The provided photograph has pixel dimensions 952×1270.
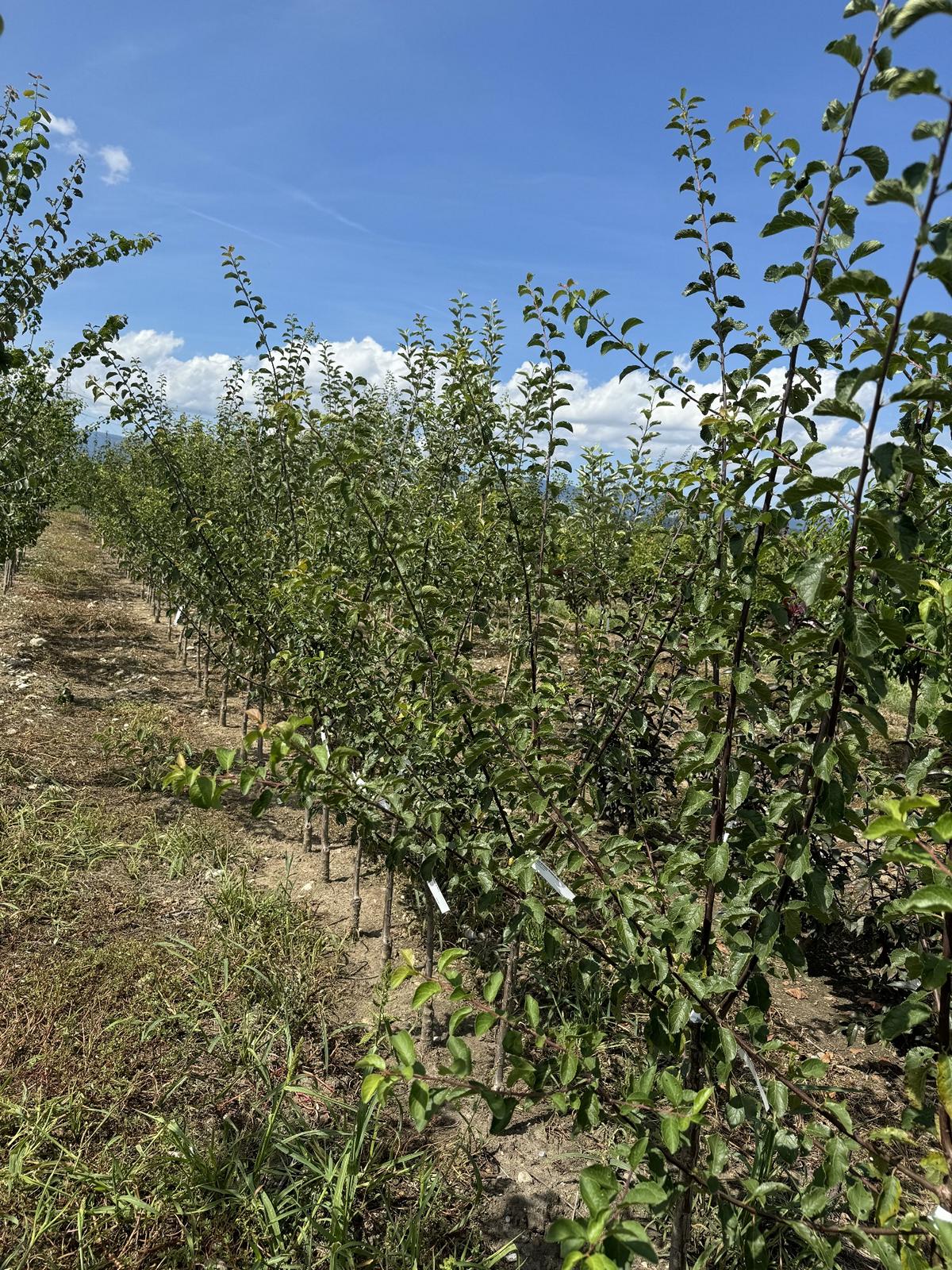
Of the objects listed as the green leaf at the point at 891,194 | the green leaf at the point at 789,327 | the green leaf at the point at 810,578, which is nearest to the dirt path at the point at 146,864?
the green leaf at the point at 810,578

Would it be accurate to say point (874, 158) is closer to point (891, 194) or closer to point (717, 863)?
point (891, 194)

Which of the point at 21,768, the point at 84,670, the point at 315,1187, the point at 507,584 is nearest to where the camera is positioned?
the point at 315,1187

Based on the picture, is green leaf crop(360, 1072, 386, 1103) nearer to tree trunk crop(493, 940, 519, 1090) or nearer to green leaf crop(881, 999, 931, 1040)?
green leaf crop(881, 999, 931, 1040)

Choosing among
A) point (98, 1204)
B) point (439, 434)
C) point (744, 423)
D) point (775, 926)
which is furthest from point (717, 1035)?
point (439, 434)

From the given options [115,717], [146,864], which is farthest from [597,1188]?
[115,717]

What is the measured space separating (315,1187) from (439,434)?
4132mm

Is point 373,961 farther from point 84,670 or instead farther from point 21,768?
point 84,670

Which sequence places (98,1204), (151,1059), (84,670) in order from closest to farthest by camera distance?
(98,1204), (151,1059), (84,670)

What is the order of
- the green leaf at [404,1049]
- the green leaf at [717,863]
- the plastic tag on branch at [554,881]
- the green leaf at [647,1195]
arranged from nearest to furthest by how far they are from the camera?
the green leaf at [647,1195] < the green leaf at [404,1049] < the green leaf at [717,863] < the plastic tag on branch at [554,881]

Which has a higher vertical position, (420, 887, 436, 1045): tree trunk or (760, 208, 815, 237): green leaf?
(760, 208, 815, 237): green leaf

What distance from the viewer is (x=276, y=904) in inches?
174

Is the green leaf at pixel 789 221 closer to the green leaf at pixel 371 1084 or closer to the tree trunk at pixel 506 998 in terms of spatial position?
the green leaf at pixel 371 1084

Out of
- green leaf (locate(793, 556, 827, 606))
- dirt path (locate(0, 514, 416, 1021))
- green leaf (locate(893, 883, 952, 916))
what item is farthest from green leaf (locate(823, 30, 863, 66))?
dirt path (locate(0, 514, 416, 1021))

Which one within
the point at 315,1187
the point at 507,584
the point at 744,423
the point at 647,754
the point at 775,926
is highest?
the point at 744,423
